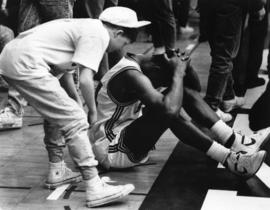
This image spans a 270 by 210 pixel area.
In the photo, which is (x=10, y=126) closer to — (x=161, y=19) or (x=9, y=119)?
Result: (x=9, y=119)

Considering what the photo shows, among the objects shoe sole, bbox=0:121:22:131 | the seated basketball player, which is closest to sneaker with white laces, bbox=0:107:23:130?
shoe sole, bbox=0:121:22:131

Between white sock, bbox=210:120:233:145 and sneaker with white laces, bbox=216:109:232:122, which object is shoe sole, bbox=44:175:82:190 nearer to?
white sock, bbox=210:120:233:145

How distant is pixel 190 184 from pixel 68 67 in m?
1.26

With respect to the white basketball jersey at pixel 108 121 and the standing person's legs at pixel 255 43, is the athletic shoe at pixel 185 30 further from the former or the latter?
the white basketball jersey at pixel 108 121

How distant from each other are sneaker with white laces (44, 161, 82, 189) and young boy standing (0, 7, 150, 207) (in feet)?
1.55

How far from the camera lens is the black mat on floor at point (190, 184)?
4.71 metres

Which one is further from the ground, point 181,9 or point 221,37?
point 221,37

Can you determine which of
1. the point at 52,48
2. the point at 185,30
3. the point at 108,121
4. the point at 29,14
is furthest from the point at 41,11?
the point at 185,30

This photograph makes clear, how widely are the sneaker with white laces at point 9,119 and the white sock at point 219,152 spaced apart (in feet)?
6.98

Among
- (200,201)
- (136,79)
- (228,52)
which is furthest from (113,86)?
(228,52)

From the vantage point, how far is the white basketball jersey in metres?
5.22

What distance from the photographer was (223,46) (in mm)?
6422

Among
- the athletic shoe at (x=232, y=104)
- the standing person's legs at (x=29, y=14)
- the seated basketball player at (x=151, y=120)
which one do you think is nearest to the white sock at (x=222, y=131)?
the seated basketball player at (x=151, y=120)

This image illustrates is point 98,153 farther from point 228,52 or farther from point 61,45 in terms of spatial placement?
point 228,52
